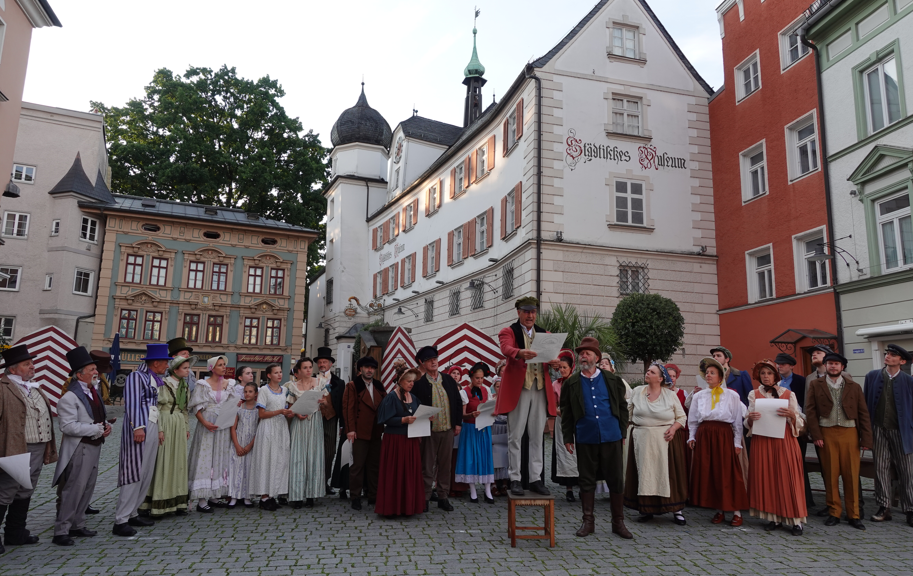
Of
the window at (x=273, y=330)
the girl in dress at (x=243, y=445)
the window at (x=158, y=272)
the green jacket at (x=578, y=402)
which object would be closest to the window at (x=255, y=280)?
the window at (x=273, y=330)

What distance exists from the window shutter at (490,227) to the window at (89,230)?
22.9 m

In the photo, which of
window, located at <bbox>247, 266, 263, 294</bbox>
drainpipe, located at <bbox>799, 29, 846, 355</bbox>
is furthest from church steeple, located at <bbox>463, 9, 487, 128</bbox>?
drainpipe, located at <bbox>799, 29, 846, 355</bbox>

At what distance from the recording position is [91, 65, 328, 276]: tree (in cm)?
3744

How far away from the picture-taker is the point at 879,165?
14258mm

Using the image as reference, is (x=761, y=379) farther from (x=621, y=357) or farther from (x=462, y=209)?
(x=462, y=209)

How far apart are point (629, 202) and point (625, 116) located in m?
2.98

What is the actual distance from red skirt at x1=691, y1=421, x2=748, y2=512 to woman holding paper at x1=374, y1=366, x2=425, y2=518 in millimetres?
3285

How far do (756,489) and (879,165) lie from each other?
408 inches

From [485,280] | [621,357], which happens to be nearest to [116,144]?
[485,280]

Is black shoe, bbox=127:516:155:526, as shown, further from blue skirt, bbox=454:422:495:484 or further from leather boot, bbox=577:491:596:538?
leather boot, bbox=577:491:596:538

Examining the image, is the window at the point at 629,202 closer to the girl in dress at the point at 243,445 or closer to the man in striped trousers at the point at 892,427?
the man in striped trousers at the point at 892,427

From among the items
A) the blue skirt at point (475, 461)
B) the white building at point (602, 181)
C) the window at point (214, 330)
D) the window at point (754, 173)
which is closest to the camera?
the blue skirt at point (475, 461)

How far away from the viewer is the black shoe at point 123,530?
6645mm

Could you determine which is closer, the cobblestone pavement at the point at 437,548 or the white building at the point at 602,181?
the cobblestone pavement at the point at 437,548
